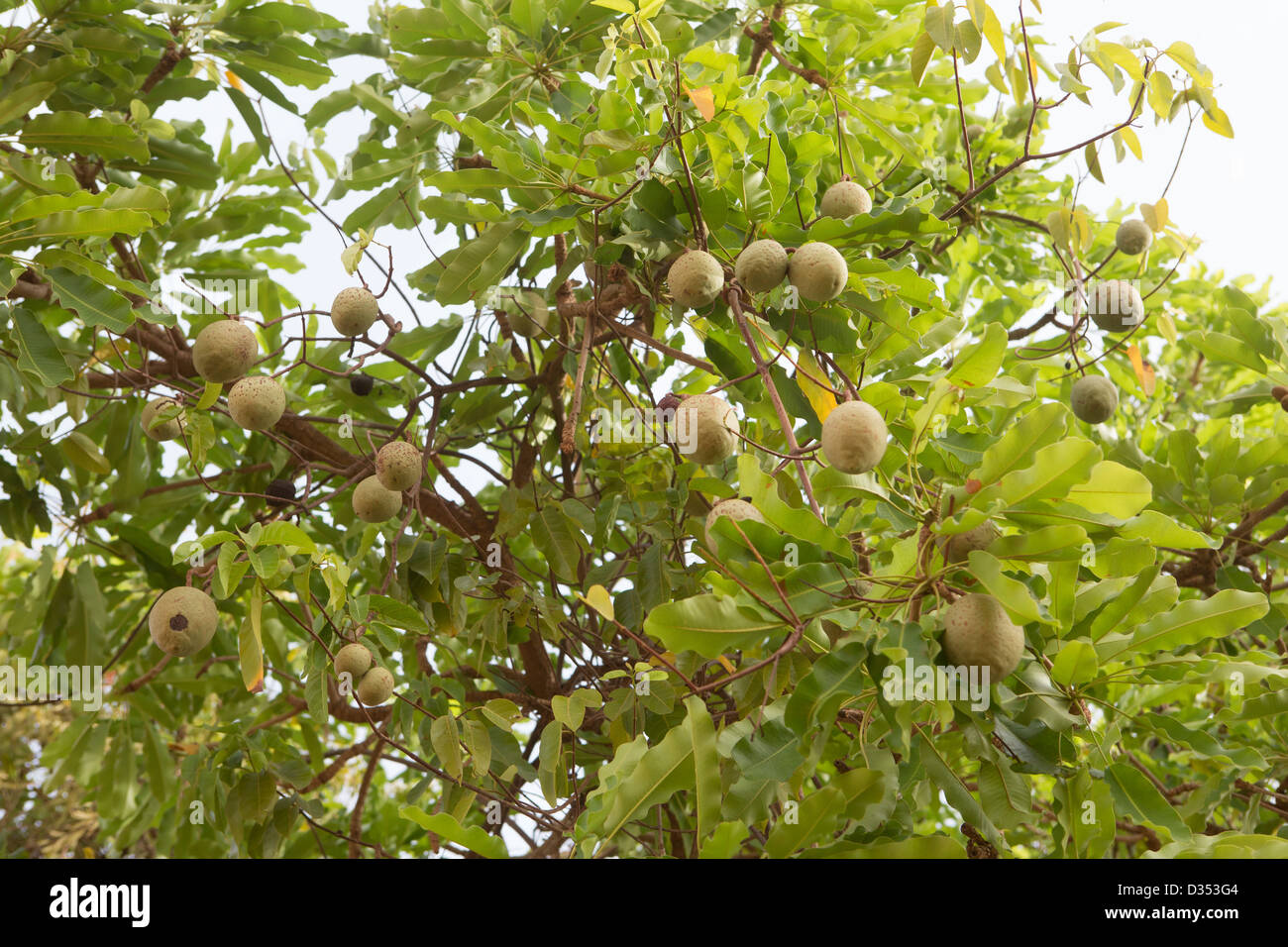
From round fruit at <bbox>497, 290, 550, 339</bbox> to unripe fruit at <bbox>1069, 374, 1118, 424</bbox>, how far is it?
1239mm

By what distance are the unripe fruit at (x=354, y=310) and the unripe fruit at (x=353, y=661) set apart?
0.62 meters

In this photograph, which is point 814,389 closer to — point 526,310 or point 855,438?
point 855,438

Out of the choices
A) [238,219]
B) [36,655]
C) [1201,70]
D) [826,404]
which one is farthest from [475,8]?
[36,655]

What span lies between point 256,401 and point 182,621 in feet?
1.36

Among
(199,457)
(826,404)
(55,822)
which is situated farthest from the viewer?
(55,822)

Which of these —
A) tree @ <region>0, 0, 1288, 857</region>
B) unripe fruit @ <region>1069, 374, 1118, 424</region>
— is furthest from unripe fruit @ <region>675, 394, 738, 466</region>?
unripe fruit @ <region>1069, 374, 1118, 424</region>

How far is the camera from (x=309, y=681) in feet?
6.71

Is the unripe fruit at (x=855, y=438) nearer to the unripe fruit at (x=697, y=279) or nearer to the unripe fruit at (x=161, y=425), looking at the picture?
the unripe fruit at (x=697, y=279)

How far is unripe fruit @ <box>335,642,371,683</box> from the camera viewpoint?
1953 millimetres

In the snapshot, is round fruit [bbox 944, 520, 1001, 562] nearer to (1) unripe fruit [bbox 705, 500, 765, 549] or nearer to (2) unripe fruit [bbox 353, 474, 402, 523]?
(1) unripe fruit [bbox 705, 500, 765, 549]

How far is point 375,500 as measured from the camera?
6.82ft

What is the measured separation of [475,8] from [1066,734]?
81.8 inches
